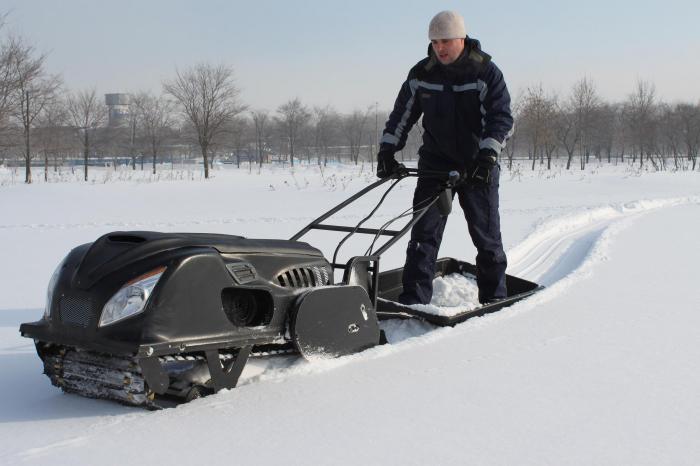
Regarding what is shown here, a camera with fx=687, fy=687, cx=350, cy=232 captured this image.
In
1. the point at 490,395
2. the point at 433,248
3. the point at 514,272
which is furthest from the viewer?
the point at 514,272

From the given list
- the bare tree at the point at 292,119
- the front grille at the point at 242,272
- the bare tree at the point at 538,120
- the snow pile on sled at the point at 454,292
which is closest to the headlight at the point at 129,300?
the front grille at the point at 242,272

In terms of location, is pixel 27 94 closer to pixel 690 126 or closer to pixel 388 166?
pixel 388 166

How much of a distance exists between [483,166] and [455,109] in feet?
1.53

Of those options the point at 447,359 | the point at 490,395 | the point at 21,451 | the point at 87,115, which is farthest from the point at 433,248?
the point at 87,115

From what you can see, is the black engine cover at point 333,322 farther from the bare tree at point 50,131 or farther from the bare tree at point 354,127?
the bare tree at point 354,127

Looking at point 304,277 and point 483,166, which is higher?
point 483,166

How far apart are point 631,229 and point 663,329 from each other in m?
5.51

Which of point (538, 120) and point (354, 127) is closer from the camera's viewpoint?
point (538, 120)

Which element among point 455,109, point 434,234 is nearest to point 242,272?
point 434,234

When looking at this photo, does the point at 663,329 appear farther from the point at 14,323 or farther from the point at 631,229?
the point at 631,229

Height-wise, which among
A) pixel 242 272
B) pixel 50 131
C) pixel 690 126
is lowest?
pixel 242 272

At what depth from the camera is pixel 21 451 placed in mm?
2227

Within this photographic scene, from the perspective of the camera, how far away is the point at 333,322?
3.07 m

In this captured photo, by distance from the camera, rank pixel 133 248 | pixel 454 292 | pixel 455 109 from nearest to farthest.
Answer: pixel 133 248 → pixel 455 109 → pixel 454 292
